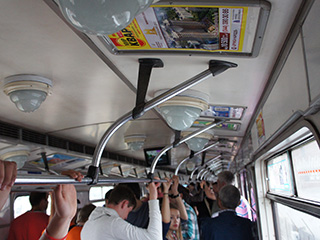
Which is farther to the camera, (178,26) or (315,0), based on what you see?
(178,26)

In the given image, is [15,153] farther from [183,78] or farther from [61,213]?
[61,213]

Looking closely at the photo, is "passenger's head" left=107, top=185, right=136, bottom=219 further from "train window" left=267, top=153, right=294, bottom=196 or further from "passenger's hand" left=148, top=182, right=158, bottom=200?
"train window" left=267, top=153, right=294, bottom=196

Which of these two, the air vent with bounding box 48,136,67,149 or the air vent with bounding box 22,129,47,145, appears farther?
the air vent with bounding box 48,136,67,149

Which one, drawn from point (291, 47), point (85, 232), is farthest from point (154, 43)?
point (85, 232)

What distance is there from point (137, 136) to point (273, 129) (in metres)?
3.16

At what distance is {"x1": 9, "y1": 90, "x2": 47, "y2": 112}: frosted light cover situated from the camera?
2348mm

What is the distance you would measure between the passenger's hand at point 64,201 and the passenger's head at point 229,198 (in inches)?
84.5

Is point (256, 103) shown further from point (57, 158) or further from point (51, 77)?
point (57, 158)

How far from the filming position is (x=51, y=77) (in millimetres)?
2482

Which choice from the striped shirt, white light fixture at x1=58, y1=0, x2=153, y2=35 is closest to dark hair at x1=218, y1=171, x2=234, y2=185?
the striped shirt

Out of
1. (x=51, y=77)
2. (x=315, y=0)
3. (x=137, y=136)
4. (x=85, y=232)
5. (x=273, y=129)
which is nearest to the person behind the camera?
(x=315, y=0)

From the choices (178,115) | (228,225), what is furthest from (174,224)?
(178,115)

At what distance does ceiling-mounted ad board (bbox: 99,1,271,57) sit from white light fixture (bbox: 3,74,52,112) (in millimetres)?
980

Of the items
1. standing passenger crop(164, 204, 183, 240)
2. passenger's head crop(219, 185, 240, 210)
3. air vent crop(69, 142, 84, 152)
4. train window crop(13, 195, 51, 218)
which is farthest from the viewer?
train window crop(13, 195, 51, 218)
